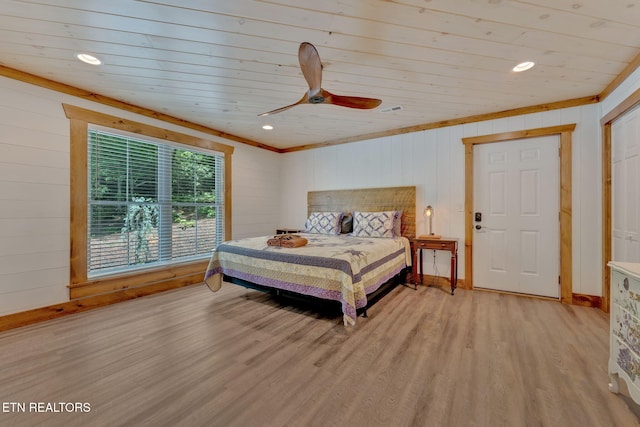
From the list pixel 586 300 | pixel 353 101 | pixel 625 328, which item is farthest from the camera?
pixel 586 300

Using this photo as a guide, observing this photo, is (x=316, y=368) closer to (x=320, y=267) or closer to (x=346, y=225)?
(x=320, y=267)

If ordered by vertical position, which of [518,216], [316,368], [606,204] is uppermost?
[606,204]

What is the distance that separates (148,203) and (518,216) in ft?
16.5

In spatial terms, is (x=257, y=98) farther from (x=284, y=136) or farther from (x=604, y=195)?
(x=604, y=195)

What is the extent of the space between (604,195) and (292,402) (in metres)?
3.85

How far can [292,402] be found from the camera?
160 centimetres

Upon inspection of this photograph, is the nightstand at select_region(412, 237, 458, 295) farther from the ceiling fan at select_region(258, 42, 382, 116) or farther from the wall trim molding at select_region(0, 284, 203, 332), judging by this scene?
the wall trim molding at select_region(0, 284, 203, 332)

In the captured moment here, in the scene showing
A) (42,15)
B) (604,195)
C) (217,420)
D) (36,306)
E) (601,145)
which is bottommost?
(217,420)

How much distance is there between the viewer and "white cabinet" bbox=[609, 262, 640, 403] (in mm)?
1441

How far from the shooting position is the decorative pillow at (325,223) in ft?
14.8

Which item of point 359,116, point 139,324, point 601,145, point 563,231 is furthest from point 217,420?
→ point 601,145

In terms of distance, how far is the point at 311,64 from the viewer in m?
1.88

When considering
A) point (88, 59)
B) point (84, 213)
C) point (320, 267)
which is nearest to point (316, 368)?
point (320, 267)

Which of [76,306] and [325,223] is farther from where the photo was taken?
[325,223]
